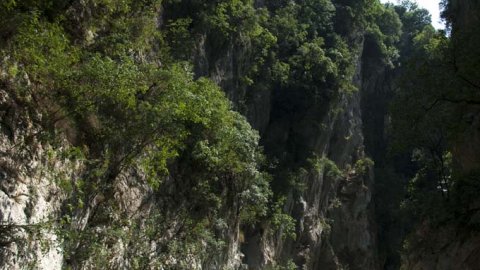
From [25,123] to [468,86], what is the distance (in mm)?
9117

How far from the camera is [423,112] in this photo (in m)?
13.8

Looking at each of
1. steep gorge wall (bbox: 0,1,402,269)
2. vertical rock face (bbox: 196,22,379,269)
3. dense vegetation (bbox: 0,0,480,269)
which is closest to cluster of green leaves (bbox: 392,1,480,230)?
dense vegetation (bbox: 0,0,480,269)

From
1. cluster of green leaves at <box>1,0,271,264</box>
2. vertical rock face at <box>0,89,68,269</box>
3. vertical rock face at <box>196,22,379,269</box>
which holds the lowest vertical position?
vertical rock face at <box>0,89,68,269</box>

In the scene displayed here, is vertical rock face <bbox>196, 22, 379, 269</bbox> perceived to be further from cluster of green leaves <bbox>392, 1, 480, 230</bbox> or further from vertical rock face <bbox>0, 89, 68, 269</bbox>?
vertical rock face <bbox>0, 89, 68, 269</bbox>

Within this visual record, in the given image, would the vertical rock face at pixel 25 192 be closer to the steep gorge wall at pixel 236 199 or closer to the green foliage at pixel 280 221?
the steep gorge wall at pixel 236 199

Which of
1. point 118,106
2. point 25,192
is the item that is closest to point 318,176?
point 118,106

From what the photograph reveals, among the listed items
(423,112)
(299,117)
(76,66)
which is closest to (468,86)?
(423,112)

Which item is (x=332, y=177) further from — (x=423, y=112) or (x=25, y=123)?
(x=25, y=123)

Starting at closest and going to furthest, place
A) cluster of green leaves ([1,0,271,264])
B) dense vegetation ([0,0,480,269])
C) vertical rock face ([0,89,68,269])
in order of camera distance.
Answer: vertical rock face ([0,89,68,269])
cluster of green leaves ([1,0,271,264])
dense vegetation ([0,0,480,269])

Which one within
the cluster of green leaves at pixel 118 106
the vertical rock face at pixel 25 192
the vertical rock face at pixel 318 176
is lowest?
the vertical rock face at pixel 25 192

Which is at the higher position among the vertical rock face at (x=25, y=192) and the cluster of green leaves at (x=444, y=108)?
the cluster of green leaves at (x=444, y=108)

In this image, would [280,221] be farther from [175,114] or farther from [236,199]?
[175,114]

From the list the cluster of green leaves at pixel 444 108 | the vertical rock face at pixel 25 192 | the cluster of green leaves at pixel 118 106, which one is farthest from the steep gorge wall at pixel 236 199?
the cluster of green leaves at pixel 444 108

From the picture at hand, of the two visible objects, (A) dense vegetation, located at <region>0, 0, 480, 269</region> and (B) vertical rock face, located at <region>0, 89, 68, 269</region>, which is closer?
(B) vertical rock face, located at <region>0, 89, 68, 269</region>
